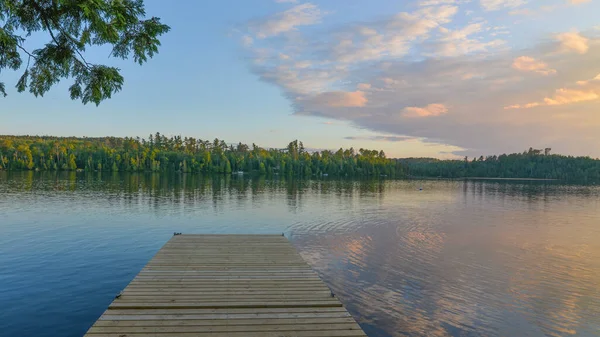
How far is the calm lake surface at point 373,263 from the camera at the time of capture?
13047mm

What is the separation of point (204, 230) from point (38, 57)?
2372 cm

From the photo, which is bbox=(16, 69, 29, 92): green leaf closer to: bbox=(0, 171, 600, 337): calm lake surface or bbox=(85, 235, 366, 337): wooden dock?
bbox=(85, 235, 366, 337): wooden dock

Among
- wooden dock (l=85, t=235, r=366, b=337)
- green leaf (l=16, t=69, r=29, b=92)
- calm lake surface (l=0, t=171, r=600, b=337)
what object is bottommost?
calm lake surface (l=0, t=171, r=600, b=337)

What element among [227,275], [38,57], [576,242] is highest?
[38,57]

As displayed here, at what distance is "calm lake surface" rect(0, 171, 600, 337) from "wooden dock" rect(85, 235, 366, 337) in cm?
293

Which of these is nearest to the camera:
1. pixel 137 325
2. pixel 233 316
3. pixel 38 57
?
pixel 38 57

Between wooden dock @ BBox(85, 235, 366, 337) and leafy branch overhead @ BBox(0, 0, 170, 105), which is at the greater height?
leafy branch overhead @ BBox(0, 0, 170, 105)

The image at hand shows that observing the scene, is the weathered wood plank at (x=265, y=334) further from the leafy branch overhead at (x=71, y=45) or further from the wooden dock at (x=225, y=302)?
the leafy branch overhead at (x=71, y=45)

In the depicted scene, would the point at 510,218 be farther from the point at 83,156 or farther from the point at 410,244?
the point at 83,156

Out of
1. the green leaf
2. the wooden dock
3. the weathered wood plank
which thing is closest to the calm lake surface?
the wooden dock

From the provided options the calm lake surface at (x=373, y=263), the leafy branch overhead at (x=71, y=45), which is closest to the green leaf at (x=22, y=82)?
the leafy branch overhead at (x=71, y=45)

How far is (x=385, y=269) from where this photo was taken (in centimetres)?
1941

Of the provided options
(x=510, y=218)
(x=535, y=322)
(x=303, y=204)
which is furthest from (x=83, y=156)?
(x=535, y=322)

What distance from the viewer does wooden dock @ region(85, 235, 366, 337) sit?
26.6 ft
